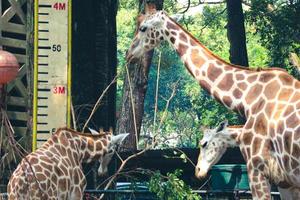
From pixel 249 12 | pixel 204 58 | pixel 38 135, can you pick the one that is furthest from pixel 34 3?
pixel 249 12

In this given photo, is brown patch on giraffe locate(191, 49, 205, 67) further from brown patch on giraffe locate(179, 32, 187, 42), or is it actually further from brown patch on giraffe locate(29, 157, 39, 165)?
brown patch on giraffe locate(29, 157, 39, 165)

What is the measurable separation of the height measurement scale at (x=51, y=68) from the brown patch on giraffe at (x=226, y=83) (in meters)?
2.11

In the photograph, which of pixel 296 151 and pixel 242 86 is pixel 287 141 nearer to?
pixel 296 151

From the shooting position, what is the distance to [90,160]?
13633 mm

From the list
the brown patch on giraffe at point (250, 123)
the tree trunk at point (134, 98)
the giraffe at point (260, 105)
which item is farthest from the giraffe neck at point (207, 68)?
the tree trunk at point (134, 98)

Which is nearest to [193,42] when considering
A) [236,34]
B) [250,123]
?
[250,123]

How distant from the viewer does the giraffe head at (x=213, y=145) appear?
472 inches

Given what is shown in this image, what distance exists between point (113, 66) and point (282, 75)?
581cm

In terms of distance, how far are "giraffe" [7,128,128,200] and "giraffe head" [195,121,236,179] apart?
5.38 feet

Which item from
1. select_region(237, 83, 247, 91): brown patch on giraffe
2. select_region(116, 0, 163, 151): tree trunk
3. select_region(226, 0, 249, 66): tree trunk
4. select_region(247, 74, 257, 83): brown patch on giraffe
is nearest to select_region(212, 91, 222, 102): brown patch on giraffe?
select_region(237, 83, 247, 91): brown patch on giraffe

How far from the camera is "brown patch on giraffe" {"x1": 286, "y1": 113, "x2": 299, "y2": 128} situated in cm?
1088

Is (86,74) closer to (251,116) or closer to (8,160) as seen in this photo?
(8,160)

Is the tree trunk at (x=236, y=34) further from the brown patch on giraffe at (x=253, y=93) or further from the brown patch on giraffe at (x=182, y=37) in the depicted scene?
the brown patch on giraffe at (x=253, y=93)

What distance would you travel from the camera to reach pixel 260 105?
11.3 m
